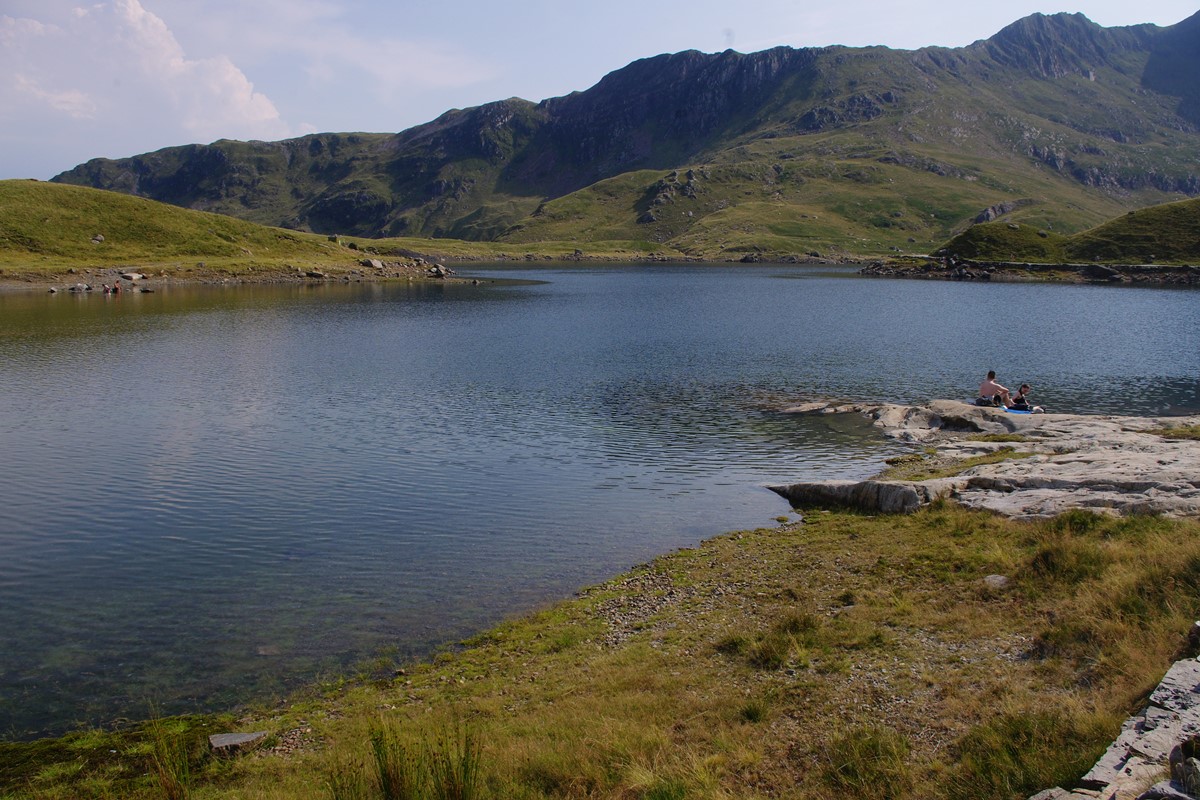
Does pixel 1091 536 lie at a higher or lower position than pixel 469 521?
higher

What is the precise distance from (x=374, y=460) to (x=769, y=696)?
96.8ft

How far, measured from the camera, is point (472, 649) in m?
20.2

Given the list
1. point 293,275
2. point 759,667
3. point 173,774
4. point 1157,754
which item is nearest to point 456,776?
point 173,774

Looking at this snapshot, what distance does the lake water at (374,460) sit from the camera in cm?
2135

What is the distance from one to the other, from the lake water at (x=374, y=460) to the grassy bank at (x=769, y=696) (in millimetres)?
3013

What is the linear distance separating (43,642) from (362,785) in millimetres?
14768

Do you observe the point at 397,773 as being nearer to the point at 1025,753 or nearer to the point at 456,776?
the point at 456,776

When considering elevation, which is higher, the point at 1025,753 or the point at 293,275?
the point at 293,275

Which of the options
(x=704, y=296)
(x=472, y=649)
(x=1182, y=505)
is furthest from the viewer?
(x=704, y=296)

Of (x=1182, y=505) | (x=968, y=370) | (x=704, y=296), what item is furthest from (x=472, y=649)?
(x=704, y=296)

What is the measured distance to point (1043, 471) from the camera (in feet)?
94.3

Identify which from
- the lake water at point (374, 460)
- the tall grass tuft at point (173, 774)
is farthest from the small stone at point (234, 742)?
the lake water at point (374, 460)

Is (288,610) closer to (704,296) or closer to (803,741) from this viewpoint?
(803,741)

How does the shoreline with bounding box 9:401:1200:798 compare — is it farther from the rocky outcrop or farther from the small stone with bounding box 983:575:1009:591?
the rocky outcrop
